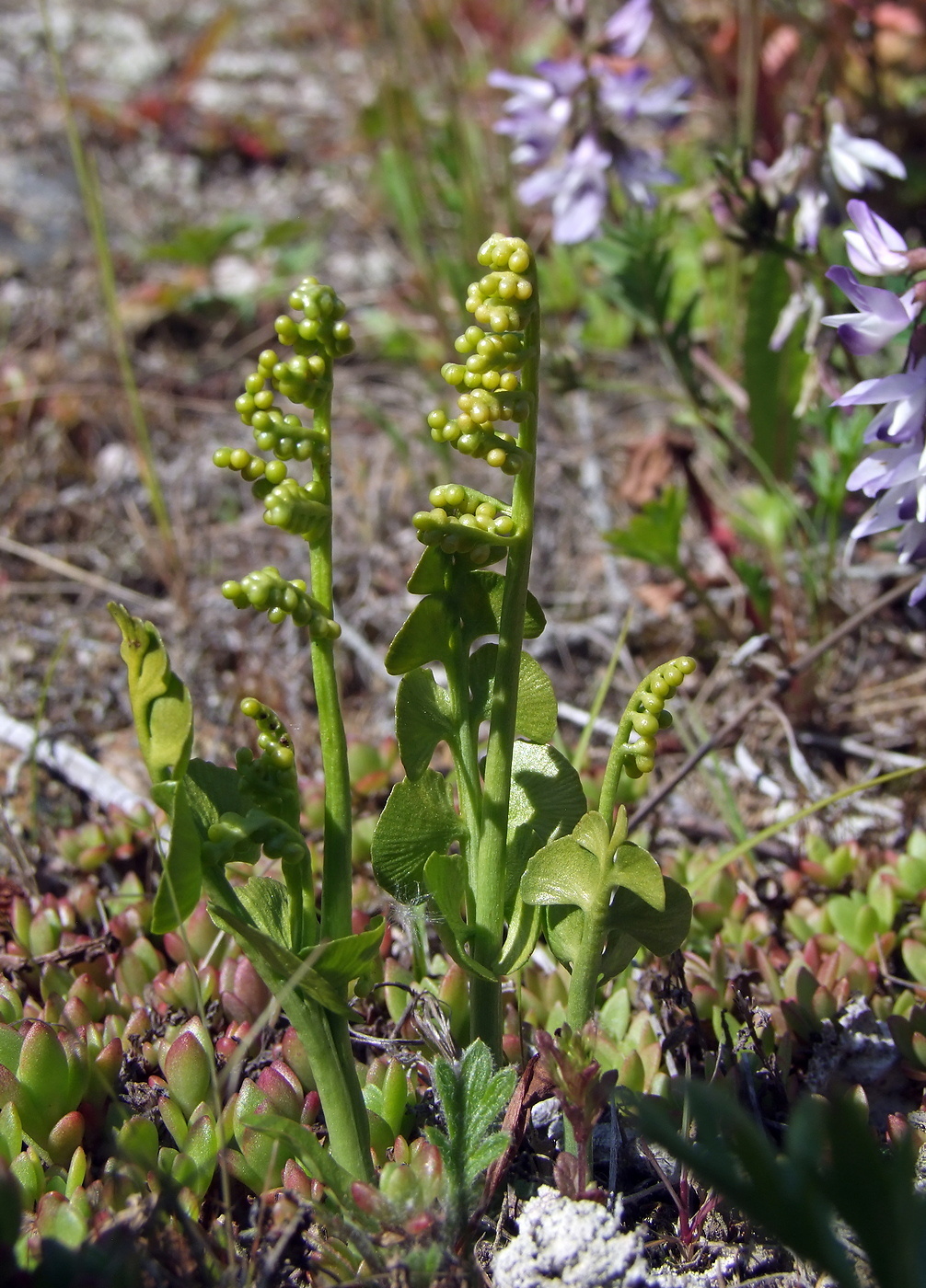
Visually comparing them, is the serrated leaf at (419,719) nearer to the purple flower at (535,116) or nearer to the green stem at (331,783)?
the green stem at (331,783)

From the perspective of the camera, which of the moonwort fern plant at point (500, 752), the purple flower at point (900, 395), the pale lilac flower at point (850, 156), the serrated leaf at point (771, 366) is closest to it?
the moonwort fern plant at point (500, 752)

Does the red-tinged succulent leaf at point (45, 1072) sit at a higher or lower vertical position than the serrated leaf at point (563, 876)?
lower

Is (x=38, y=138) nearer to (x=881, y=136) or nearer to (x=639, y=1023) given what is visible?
(x=881, y=136)

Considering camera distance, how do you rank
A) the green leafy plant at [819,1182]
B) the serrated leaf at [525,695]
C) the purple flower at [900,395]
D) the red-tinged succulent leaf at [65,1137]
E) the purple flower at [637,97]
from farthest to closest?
the purple flower at [637,97], the purple flower at [900,395], the red-tinged succulent leaf at [65,1137], the serrated leaf at [525,695], the green leafy plant at [819,1182]

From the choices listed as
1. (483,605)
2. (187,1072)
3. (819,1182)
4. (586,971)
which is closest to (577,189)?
(483,605)

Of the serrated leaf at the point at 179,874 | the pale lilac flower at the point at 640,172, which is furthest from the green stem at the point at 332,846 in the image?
the pale lilac flower at the point at 640,172

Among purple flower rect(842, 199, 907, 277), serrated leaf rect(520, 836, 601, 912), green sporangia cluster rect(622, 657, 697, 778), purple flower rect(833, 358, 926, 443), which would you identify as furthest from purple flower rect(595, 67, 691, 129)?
serrated leaf rect(520, 836, 601, 912)

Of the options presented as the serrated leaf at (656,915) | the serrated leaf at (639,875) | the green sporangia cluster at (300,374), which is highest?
the green sporangia cluster at (300,374)
